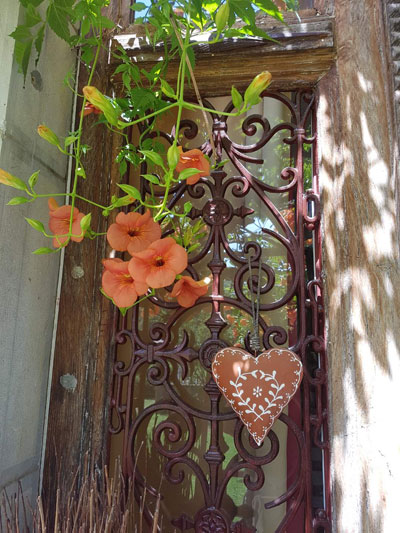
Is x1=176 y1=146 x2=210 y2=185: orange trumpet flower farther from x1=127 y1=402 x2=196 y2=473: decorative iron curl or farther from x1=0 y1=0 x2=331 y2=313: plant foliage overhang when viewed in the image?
x1=127 y1=402 x2=196 y2=473: decorative iron curl

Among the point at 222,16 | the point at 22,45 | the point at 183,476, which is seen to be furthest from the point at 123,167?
the point at 183,476

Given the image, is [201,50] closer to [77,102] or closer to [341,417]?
[77,102]

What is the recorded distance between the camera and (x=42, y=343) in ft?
3.72

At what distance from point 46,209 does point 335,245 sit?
755 mm

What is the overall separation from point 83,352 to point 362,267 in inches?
29.7

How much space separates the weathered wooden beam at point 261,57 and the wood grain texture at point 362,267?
46mm

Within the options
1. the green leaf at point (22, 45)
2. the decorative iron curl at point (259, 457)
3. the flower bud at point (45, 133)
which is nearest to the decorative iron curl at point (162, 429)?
the decorative iron curl at point (259, 457)

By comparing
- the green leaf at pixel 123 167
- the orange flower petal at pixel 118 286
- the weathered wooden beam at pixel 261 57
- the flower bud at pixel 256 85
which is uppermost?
the weathered wooden beam at pixel 261 57

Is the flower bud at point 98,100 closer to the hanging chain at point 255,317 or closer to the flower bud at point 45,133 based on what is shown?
the flower bud at point 45,133

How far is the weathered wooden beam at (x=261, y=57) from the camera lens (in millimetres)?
1195

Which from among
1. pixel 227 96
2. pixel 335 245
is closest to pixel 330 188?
pixel 335 245

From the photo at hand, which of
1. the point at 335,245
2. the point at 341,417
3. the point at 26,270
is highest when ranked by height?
the point at 335,245

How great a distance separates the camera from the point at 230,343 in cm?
124

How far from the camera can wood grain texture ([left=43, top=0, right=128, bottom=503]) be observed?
1.14 m
